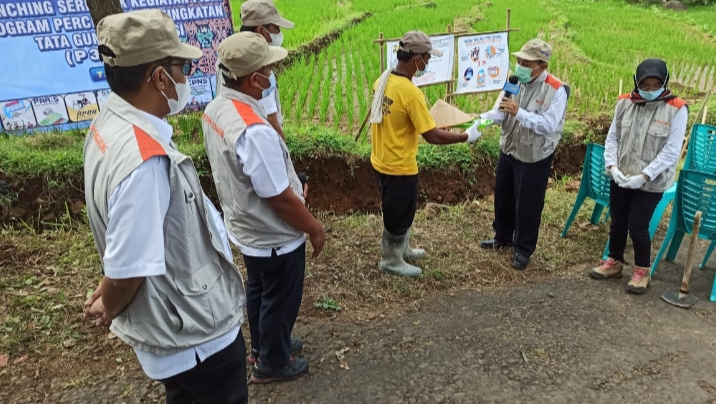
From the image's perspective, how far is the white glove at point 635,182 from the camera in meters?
3.27

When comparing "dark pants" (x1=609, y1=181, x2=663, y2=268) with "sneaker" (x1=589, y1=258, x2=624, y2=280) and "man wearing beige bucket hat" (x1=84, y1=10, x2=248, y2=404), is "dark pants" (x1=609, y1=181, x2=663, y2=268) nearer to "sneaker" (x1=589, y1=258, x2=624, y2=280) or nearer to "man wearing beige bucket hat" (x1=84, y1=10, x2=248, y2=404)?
"sneaker" (x1=589, y1=258, x2=624, y2=280)

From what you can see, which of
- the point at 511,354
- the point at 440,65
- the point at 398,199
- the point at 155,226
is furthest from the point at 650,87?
the point at 440,65

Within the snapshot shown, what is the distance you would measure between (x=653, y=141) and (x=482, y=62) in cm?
369

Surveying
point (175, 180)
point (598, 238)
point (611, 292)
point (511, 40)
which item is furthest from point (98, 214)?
point (511, 40)

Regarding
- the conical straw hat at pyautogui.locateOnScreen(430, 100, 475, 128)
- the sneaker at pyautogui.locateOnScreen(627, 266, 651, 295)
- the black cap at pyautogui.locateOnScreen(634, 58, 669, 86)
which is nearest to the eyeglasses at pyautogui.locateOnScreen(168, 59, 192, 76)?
the conical straw hat at pyautogui.locateOnScreen(430, 100, 475, 128)

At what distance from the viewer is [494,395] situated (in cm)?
253

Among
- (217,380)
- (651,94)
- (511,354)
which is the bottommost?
(511,354)

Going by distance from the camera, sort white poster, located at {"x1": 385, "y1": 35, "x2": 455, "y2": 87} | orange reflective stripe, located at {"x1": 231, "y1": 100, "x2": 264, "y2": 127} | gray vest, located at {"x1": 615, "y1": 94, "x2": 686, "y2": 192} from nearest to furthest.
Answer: orange reflective stripe, located at {"x1": 231, "y1": 100, "x2": 264, "y2": 127} < gray vest, located at {"x1": 615, "y1": 94, "x2": 686, "y2": 192} < white poster, located at {"x1": 385, "y1": 35, "x2": 455, "y2": 87}

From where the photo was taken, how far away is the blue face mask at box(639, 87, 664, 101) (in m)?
3.18

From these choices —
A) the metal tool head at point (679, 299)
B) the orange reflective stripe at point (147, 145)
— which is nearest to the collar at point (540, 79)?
the metal tool head at point (679, 299)

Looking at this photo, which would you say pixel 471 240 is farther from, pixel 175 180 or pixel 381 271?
pixel 175 180

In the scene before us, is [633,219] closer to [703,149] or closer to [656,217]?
[656,217]

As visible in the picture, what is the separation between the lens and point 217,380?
1.69 m

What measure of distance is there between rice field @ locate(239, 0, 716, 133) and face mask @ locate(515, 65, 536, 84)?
10.8 feet
